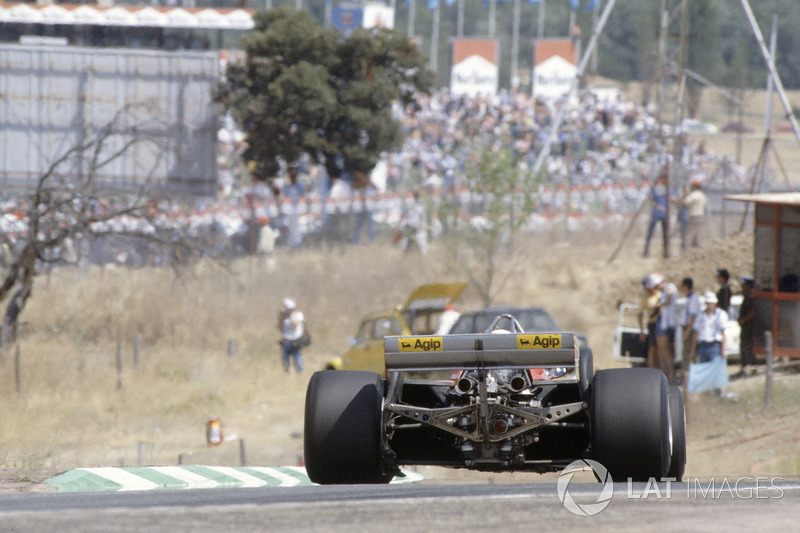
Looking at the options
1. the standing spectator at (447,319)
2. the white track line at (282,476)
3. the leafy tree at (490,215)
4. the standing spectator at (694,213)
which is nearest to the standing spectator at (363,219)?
the leafy tree at (490,215)

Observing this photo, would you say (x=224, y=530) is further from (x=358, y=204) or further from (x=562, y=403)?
(x=358, y=204)

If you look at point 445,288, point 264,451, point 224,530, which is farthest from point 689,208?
point 224,530

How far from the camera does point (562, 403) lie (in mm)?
7758

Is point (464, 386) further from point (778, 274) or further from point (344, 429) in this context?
point (778, 274)

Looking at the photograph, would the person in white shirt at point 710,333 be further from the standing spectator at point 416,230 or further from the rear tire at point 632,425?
the standing spectator at point 416,230

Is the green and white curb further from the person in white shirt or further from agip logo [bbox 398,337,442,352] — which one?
the person in white shirt

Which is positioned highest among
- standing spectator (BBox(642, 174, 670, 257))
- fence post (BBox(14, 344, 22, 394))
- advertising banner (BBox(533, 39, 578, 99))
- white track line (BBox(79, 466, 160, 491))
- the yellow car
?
advertising banner (BBox(533, 39, 578, 99))

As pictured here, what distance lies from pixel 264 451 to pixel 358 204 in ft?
60.0

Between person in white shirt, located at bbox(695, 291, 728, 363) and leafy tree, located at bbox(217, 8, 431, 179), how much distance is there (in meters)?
15.5

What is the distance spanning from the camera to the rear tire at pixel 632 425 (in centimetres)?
699

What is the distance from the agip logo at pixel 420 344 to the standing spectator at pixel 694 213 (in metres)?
21.5

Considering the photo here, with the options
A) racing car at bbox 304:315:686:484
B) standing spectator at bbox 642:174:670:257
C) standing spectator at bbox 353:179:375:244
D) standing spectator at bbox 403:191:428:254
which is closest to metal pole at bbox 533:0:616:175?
standing spectator at bbox 642:174:670:257

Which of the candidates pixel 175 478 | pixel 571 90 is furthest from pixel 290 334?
pixel 571 90

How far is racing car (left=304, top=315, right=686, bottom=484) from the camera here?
23.0ft
